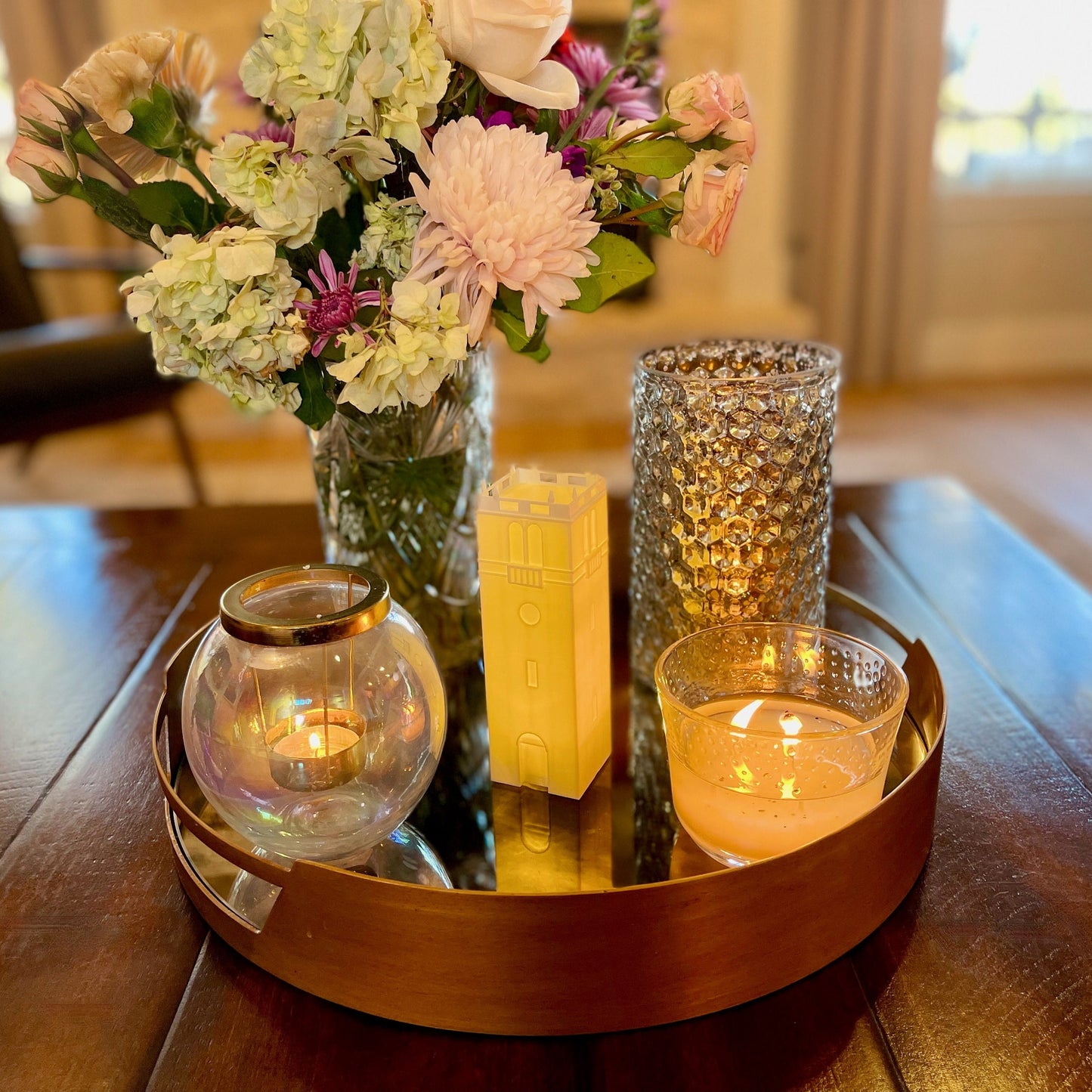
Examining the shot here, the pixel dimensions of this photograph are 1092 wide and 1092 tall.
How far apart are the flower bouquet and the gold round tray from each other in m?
0.24

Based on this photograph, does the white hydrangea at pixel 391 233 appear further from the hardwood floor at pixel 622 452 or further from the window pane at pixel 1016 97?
the window pane at pixel 1016 97

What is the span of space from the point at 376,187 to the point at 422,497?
205 mm

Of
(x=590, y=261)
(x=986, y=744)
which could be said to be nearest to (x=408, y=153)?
(x=590, y=261)

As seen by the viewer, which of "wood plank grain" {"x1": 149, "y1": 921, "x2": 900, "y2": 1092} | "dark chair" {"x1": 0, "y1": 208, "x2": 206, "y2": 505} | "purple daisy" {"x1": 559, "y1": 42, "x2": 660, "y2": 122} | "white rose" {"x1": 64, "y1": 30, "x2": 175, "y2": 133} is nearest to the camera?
"wood plank grain" {"x1": 149, "y1": 921, "x2": 900, "y2": 1092}

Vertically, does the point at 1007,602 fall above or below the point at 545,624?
below

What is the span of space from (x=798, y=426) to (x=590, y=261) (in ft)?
0.55

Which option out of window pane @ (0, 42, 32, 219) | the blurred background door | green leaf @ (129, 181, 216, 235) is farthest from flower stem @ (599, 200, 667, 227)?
window pane @ (0, 42, 32, 219)

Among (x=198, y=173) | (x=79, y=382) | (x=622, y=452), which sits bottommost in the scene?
(x=622, y=452)

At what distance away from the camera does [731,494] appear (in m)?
0.63

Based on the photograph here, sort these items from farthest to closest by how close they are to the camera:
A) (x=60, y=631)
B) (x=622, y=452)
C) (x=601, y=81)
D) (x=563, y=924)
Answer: (x=622, y=452)
(x=60, y=631)
(x=601, y=81)
(x=563, y=924)

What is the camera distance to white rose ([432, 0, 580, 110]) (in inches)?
19.2

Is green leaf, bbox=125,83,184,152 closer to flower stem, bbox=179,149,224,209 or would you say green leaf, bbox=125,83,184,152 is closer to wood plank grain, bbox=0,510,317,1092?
flower stem, bbox=179,149,224,209

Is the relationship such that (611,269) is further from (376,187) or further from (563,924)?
(563,924)

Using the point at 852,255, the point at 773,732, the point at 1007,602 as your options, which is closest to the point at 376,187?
the point at 773,732
